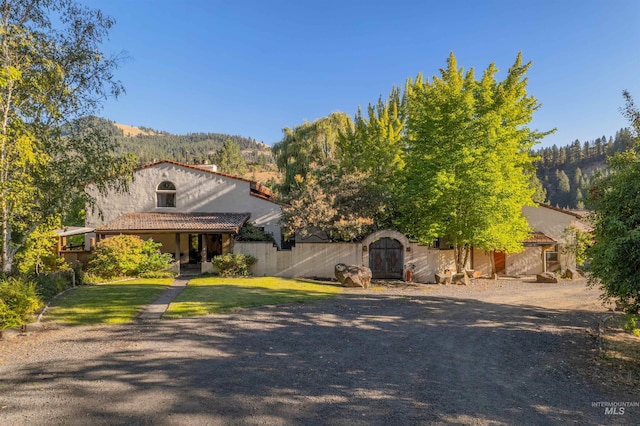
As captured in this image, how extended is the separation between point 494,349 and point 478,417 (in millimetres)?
4183

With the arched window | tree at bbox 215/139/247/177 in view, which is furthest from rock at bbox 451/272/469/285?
tree at bbox 215/139/247/177

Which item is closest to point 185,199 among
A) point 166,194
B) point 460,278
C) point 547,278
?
point 166,194

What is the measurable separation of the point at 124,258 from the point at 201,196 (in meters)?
7.40

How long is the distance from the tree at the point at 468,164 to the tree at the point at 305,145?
11.2 m

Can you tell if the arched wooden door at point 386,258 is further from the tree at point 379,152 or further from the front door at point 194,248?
the front door at point 194,248

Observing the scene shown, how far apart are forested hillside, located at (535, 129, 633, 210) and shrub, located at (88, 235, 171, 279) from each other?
9961 cm

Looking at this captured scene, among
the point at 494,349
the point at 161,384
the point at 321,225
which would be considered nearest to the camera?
the point at 161,384

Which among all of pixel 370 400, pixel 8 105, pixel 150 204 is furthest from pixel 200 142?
pixel 370 400

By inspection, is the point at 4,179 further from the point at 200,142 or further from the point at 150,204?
the point at 200,142

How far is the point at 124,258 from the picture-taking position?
20.5 m

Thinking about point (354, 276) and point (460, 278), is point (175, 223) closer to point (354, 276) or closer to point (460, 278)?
point (354, 276)

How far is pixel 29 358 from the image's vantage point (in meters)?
8.61

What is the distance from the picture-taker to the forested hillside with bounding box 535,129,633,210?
94625 millimetres

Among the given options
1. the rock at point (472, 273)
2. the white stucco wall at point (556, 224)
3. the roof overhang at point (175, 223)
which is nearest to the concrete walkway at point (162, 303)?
the roof overhang at point (175, 223)
